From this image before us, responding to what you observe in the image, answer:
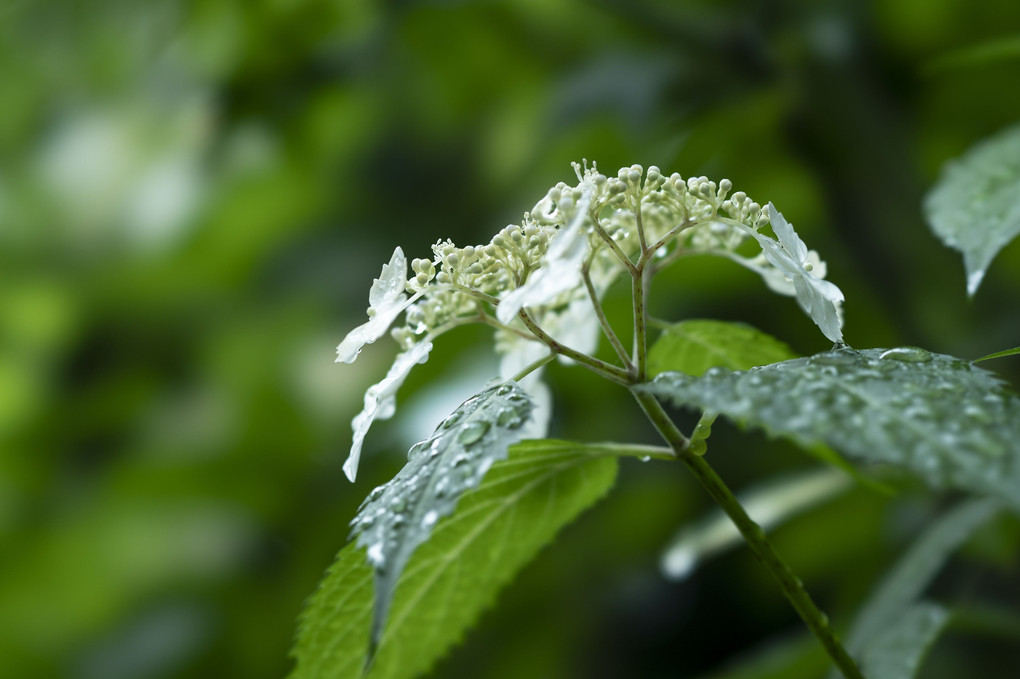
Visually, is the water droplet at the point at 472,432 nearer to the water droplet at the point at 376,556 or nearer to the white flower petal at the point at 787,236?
the water droplet at the point at 376,556

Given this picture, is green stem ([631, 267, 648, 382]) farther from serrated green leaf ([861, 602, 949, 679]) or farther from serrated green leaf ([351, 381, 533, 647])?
serrated green leaf ([861, 602, 949, 679])

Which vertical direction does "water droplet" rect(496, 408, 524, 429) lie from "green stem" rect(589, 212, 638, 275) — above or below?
below

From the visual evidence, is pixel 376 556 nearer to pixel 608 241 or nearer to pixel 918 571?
pixel 608 241

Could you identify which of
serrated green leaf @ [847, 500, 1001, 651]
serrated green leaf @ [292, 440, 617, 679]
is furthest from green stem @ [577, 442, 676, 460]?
serrated green leaf @ [847, 500, 1001, 651]

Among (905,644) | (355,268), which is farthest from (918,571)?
(355,268)

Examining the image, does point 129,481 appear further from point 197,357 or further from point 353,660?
point 353,660

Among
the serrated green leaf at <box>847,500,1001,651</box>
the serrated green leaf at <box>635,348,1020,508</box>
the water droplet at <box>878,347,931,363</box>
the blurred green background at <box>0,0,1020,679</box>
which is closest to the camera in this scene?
the serrated green leaf at <box>635,348,1020,508</box>
